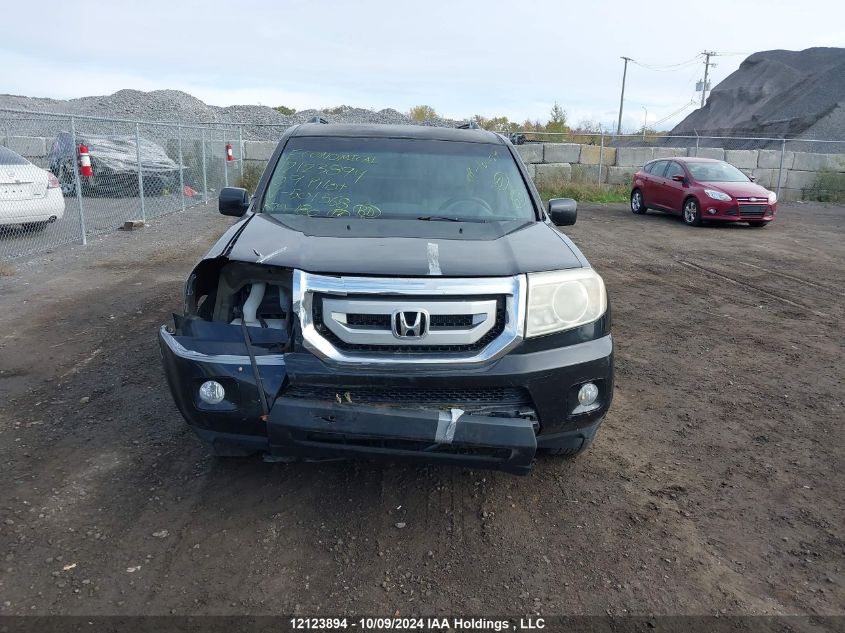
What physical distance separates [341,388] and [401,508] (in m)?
0.76

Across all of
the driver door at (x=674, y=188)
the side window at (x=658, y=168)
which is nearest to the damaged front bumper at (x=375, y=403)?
the driver door at (x=674, y=188)

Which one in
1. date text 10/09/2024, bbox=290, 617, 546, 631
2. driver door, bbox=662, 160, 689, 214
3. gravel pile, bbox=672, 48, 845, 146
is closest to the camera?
date text 10/09/2024, bbox=290, 617, 546, 631

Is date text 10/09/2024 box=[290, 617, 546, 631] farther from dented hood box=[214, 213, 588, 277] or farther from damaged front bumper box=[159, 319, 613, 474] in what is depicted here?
dented hood box=[214, 213, 588, 277]

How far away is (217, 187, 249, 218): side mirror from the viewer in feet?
15.0

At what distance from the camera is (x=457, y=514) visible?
319cm

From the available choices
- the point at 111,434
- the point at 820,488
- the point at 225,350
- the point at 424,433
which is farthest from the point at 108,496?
the point at 820,488

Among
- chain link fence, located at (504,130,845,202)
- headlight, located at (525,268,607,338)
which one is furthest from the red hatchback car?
headlight, located at (525,268,607,338)

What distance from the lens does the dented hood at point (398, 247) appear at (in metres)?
2.99

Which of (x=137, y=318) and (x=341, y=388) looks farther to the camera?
(x=137, y=318)

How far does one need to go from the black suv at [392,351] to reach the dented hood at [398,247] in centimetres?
1

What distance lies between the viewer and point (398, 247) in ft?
10.7

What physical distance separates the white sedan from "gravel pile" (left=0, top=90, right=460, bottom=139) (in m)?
16.4

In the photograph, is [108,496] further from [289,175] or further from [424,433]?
[289,175]

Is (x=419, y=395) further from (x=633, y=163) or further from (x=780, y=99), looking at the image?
(x=780, y=99)
